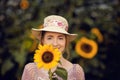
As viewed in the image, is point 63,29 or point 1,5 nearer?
point 63,29

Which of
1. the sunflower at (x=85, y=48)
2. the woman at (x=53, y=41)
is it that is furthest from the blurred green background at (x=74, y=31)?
the woman at (x=53, y=41)

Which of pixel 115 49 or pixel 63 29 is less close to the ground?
pixel 63 29

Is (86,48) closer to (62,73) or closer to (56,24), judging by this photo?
(56,24)

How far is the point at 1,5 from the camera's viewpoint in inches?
233

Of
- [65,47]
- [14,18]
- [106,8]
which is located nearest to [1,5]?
[14,18]

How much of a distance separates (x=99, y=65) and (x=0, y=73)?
3.48 feet

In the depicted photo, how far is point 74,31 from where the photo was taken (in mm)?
5750

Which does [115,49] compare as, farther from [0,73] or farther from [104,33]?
[0,73]

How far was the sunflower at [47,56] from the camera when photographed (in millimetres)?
3330

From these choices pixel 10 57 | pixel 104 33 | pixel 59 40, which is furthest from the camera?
pixel 104 33

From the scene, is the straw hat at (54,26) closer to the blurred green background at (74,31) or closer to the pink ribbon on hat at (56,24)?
the pink ribbon on hat at (56,24)

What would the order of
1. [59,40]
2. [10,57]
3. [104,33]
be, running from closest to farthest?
[59,40]
[10,57]
[104,33]

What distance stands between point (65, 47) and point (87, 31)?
228 centimetres

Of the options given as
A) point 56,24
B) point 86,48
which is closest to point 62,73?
point 56,24
